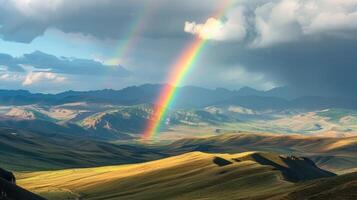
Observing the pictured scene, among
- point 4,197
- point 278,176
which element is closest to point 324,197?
point 4,197

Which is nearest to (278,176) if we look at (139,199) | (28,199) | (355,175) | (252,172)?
(252,172)

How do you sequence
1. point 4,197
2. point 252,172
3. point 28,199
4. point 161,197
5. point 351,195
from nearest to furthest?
point 351,195, point 4,197, point 28,199, point 161,197, point 252,172

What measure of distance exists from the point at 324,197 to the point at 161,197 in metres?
93.1

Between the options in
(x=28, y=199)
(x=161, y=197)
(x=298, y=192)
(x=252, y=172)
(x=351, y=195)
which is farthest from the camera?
(x=252, y=172)

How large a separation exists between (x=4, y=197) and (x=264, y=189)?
85061 millimetres

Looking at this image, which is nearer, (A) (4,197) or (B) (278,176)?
(A) (4,197)

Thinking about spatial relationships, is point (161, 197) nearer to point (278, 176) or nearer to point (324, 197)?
point (278, 176)

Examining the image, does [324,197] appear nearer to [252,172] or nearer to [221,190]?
[221,190]

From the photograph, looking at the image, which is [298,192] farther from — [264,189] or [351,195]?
[264,189]

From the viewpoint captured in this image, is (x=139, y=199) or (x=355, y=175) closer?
(x=355, y=175)

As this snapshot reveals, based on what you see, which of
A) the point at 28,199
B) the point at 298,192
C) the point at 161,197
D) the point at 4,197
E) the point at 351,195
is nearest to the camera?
the point at 351,195

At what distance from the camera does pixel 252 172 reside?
198 meters

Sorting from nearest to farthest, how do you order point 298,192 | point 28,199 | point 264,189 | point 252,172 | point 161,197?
point 298,192 → point 28,199 → point 264,189 → point 161,197 → point 252,172

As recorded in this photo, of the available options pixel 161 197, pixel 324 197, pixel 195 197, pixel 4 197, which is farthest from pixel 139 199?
pixel 324 197
